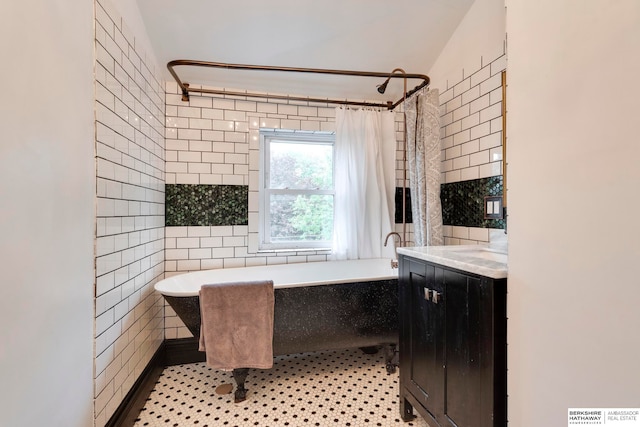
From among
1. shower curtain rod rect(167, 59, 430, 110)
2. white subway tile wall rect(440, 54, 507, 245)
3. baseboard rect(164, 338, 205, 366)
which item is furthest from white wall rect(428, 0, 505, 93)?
baseboard rect(164, 338, 205, 366)

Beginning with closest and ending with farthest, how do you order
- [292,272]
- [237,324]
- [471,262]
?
[471,262] < [237,324] < [292,272]

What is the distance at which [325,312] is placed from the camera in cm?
182

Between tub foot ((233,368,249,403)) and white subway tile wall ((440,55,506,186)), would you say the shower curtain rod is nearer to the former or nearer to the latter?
white subway tile wall ((440,55,506,186))

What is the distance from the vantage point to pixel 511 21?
91cm

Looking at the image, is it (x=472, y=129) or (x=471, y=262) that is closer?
(x=471, y=262)

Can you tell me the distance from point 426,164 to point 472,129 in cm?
39

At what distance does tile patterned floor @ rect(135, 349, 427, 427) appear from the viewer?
154 centimetres

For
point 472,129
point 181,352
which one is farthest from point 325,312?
point 472,129

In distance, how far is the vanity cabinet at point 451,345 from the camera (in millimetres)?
961

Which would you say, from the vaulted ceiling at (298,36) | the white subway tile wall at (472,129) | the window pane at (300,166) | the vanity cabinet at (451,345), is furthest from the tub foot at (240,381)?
the vaulted ceiling at (298,36)

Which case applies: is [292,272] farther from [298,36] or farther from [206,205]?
[298,36]

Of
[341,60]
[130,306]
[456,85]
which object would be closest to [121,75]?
[130,306]

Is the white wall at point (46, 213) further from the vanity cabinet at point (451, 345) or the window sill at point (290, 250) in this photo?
the vanity cabinet at point (451, 345)

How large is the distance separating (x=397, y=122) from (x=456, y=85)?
662 mm
